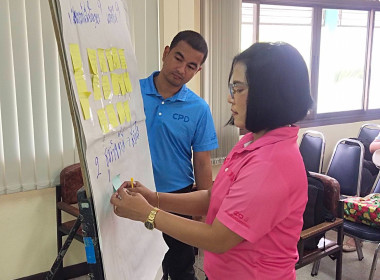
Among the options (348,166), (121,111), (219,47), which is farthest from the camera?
(348,166)

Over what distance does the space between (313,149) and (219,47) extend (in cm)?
128

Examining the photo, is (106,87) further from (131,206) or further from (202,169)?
(202,169)

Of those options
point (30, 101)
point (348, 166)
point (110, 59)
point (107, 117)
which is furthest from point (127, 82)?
point (348, 166)

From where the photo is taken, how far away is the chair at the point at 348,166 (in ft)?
10.3

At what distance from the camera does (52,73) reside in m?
2.39

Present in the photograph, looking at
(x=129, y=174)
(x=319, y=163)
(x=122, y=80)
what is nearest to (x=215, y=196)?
(x=129, y=174)

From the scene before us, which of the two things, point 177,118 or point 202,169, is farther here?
point 202,169

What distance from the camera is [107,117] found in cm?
109

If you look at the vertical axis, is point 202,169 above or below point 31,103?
below

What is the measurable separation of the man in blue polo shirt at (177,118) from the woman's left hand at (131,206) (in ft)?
2.46

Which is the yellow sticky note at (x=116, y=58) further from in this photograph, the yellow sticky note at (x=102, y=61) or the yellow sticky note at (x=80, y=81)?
the yellow sticky note at (x=80, y=81)

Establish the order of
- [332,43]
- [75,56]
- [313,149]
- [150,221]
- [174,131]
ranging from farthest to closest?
[332,43], [313,149], [174,131], [150,221], [75,56]

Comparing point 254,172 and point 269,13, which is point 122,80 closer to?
point 254,172

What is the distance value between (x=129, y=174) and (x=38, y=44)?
1460 mm
